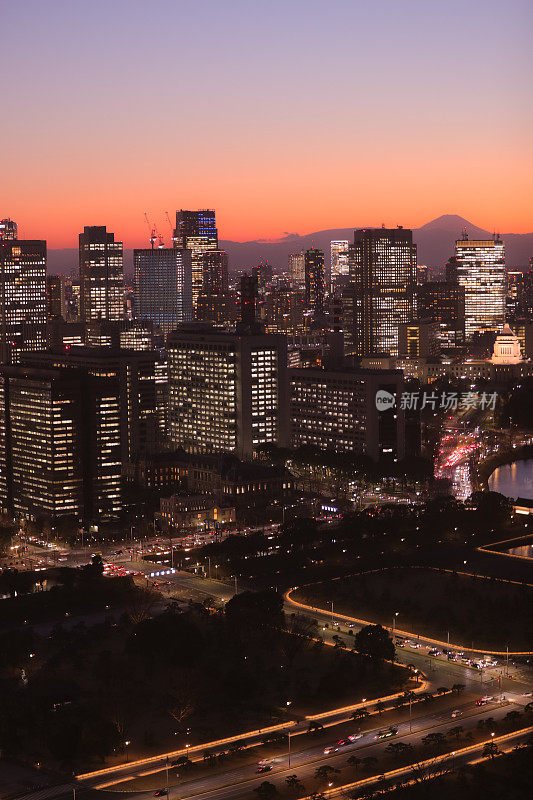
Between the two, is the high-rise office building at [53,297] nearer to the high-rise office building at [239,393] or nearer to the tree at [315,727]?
the high-rise office building at [239,393]

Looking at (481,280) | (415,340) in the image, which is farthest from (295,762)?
(481,280)

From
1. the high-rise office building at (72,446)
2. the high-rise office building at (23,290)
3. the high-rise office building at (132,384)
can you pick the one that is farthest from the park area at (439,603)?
the high-rise office building at (23,290)

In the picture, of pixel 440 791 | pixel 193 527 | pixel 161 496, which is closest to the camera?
pixel 440 791

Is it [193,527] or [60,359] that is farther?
[60,359]

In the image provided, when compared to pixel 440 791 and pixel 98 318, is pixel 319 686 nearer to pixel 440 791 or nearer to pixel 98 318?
pixel 440 791

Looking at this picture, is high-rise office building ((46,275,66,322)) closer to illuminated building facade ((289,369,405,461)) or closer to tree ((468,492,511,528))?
illuminated building facade ((289,369,405,461))

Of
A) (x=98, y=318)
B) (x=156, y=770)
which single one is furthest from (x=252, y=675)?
(x=98, y=318)

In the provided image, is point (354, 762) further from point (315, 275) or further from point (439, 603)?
point (315, 275)
